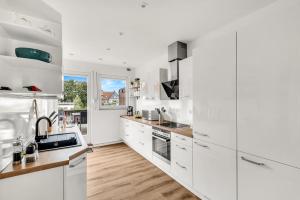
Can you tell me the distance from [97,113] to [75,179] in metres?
3.14

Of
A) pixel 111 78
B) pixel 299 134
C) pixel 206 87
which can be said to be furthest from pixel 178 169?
pixel 111 78

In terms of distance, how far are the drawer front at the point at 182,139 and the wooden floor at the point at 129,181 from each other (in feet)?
2.33

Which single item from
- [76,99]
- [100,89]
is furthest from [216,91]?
[76,99]

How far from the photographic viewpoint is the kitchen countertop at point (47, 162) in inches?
40.1

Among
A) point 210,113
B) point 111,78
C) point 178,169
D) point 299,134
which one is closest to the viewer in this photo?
point 299,134

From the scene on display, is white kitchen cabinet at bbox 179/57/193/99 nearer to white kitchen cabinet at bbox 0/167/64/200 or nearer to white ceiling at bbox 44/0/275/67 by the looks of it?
white ceiling at bbox 44/0/275/67

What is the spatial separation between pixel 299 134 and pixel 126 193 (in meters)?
2.08

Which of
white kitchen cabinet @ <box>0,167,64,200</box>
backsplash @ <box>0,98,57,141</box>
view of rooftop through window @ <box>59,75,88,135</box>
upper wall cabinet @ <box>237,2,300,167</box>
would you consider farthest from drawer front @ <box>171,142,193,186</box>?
view of rooftop through window @ <box>59,75,88,135</box>

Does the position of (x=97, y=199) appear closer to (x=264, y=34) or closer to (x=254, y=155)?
(x=254, y=155)

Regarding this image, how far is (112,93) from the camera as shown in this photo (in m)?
4.63

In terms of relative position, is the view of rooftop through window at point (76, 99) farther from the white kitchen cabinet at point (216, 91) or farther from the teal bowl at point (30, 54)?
the white kitchen cabinet at point (216, 91)

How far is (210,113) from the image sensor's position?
1717 millimetres

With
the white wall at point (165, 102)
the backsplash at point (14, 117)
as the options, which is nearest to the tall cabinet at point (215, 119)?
the white wall at point (165, 102)

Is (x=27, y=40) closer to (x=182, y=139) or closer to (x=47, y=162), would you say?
(x=47, y=162)
